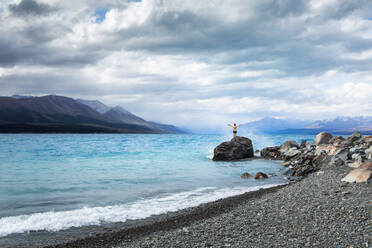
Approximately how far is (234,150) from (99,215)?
84.7 feet

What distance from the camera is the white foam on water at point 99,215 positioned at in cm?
1066

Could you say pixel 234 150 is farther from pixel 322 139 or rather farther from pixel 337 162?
pixel 337 162

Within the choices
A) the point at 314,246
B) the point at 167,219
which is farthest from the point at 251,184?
the point at 314,246

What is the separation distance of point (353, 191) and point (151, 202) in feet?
29.8

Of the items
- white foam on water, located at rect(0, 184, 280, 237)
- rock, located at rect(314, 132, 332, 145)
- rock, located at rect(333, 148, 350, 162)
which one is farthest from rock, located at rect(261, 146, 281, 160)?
white foam on water, located at rect(0, 184, 280, 237)

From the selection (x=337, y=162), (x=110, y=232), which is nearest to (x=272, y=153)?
(x=337, y=162)

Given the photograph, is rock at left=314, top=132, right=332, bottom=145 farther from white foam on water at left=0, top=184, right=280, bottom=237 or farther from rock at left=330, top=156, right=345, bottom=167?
white foam on water at left=0, top=184, right=280, bottom=237

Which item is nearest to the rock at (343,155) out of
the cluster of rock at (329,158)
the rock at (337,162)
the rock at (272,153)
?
the cluster of rock at (329,158)

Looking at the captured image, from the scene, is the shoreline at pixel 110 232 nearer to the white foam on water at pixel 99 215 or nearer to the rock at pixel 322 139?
the white foam on water at pixel 99 215

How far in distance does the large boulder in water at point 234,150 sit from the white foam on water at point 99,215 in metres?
19.5

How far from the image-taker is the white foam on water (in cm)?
1066

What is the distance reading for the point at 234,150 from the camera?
35969 millimetres

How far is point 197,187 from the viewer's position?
1845cm

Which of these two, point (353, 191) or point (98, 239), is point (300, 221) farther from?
point (98, 239)
